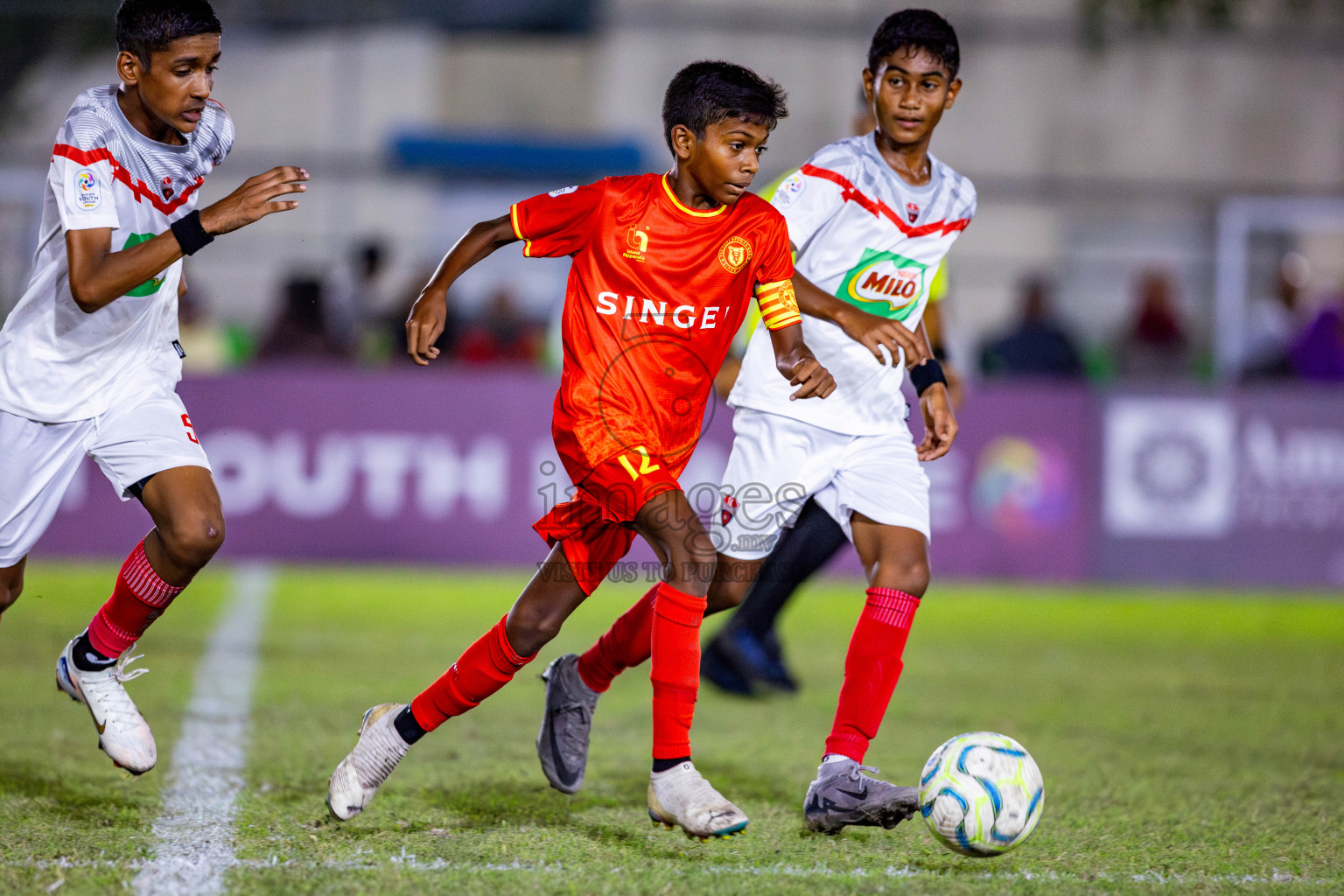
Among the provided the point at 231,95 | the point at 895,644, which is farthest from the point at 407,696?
the point at 231,95

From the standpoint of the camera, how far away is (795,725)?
5039mm

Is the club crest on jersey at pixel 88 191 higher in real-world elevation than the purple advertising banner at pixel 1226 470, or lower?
higher

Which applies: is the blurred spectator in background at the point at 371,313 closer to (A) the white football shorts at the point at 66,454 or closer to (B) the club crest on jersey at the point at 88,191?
(A) the white football shorts at the point at 66,454

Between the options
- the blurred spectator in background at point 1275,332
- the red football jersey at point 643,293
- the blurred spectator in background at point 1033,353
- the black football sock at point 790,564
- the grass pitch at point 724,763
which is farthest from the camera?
the blurred spectator in background at point 1275,332

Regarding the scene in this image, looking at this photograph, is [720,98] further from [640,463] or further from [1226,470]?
[1226,470]

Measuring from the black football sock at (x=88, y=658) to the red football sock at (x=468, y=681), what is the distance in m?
0.84

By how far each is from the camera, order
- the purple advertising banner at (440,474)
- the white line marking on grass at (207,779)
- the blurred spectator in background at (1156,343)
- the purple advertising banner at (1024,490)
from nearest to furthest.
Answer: the white line marking on grass at (207,779), the purple advertising banner at (440,474), the purple advertising banner at (1024,490), the blurred spectator in background at (1156,343)

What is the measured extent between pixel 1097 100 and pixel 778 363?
16.7 meters

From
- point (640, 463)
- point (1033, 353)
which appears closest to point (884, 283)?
point (640, 463)

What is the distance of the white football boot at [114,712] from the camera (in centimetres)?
353

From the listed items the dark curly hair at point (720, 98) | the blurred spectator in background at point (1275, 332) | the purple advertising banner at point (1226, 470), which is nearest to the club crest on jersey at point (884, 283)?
the dark curly hair at point (720, 98)

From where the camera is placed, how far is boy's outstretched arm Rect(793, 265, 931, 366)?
3.57 metres

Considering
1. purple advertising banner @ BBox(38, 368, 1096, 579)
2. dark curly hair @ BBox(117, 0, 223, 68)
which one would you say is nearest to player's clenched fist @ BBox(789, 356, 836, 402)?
dark curly hair @ BBox(117, 0, 223, 68)

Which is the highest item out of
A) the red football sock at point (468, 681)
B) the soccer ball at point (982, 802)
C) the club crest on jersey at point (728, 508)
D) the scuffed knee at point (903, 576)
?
the club crest on jersey at point (728, 508)
